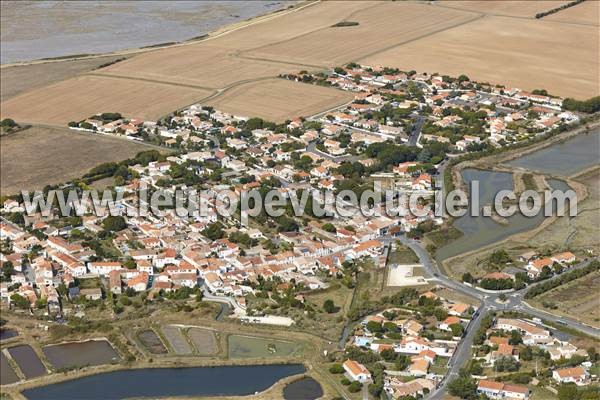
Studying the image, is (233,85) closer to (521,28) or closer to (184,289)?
(521,28)

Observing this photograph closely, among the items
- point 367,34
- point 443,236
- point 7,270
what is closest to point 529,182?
point 443,236

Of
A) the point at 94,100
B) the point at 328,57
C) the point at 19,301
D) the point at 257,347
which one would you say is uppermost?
the point at 328,57

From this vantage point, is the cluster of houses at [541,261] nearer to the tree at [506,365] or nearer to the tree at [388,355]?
the tree at [506,365]

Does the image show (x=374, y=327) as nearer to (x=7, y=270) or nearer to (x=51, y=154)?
(x=7, y=270)

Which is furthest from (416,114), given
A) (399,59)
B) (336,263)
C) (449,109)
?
(336,263)

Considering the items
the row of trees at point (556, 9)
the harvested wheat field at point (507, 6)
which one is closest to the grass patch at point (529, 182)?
the row of trees at point (556, 9)

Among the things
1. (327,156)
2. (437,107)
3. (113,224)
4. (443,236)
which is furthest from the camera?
(437,107)
